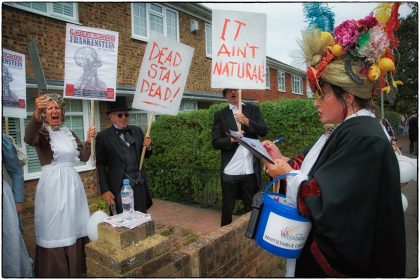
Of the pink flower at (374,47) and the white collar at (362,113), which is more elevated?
the pink flower at (374,47)

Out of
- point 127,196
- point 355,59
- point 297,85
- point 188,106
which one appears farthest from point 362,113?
point 297,85

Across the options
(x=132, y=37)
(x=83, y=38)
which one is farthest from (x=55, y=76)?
(x=83, y=38)

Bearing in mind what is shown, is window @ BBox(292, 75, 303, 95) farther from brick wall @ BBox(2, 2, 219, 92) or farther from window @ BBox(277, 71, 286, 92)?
brick wall @ BBox(2, 2, 219, 92)

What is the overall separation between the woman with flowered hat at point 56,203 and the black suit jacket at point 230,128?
1883 mm

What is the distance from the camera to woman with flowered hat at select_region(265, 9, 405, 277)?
1.55m

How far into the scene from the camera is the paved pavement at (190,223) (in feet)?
14.6

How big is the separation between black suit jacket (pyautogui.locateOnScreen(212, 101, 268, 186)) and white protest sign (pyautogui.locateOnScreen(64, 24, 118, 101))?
1.49 metres

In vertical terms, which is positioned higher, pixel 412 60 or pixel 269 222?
pixel 412 60

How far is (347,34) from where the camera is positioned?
1.88 metres

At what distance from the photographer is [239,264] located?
3062mm

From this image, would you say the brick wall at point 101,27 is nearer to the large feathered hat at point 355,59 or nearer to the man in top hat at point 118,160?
the man in top hat at point 118,160

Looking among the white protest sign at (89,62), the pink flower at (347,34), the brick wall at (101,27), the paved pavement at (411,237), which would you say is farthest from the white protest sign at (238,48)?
the brick wall at (101,27)

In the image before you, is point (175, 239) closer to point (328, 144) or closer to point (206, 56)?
point (328, 144)

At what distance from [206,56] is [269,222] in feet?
33.7
